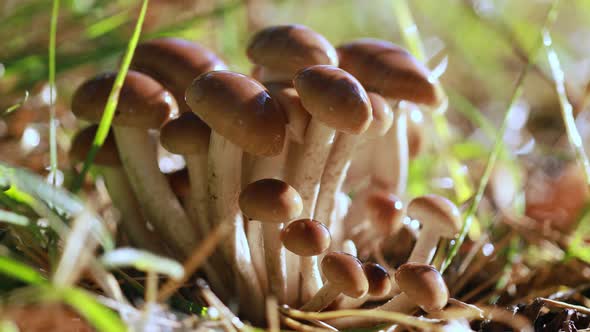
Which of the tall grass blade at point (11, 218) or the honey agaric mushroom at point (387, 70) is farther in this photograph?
the honey agaric mushroom at point (387, 70)

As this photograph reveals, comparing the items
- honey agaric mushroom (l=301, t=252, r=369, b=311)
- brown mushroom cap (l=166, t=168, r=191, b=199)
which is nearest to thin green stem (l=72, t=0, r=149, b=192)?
brown mushroom cap (l=166, t=168, r=191, b=199)

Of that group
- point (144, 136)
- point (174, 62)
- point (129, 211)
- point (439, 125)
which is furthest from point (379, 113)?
point (439, 125)

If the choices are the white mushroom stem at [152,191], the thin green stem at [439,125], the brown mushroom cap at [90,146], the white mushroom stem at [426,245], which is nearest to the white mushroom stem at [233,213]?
the white mushroom stem at [152,191]

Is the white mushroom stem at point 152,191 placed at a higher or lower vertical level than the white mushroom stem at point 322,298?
higher

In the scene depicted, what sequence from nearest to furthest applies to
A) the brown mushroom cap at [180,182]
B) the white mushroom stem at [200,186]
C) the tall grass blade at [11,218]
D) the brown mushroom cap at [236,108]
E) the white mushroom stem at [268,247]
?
1. the tall grass blade at [11,218]
2. the brown mushroom cap at [236,108]
3. the white mushroom stem at [268,247]
4. the white mushroom stem at [200,186]
5. the brown mushroom cap at [180,182]

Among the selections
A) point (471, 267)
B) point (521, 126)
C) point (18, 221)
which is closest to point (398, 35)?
point (521, 126)

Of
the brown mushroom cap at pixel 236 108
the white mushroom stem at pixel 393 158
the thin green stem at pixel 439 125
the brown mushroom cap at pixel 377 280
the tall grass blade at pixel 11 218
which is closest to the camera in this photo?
the tall grass blade at pixel 11 218

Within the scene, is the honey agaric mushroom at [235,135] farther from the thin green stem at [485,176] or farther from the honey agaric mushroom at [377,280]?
the thin green stem at [485,176]

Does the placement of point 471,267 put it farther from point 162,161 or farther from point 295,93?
point 162,161
